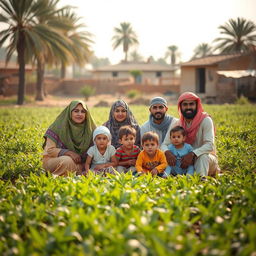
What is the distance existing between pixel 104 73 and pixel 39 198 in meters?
35.8

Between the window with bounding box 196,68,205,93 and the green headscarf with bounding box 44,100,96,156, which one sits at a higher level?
the window with bounding box 196,68,205,93

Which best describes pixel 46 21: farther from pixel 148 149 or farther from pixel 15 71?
pixel 148 149

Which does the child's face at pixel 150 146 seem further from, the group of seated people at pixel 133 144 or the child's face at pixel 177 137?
the child's face at pixel 177 137

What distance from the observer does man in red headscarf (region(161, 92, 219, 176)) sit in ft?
13.5

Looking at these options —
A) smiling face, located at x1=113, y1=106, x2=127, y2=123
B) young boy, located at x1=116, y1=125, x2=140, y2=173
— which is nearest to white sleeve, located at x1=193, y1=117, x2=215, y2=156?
young boy, located at x1=116, y1=125, x2=140, y2=173

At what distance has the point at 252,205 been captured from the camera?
8.89ft

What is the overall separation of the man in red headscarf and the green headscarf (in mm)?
1172

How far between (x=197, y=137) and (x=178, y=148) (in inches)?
14.6

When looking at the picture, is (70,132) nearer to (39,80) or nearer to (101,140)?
(101,140)

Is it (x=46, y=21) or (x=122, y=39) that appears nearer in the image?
(x=46, y=21)

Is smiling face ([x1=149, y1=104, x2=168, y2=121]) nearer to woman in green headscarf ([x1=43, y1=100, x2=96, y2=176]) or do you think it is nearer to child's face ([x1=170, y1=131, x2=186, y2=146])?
child's face ([x1=170, y1=131, x2=186, y2=146])

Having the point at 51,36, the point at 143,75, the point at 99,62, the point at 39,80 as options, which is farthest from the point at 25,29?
the point at 99,62

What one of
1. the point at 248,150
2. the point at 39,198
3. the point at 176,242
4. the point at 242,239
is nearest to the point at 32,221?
the point at 39,198

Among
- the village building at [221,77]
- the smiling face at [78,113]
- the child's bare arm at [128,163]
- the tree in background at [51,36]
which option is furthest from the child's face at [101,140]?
the village building at [221,77]
